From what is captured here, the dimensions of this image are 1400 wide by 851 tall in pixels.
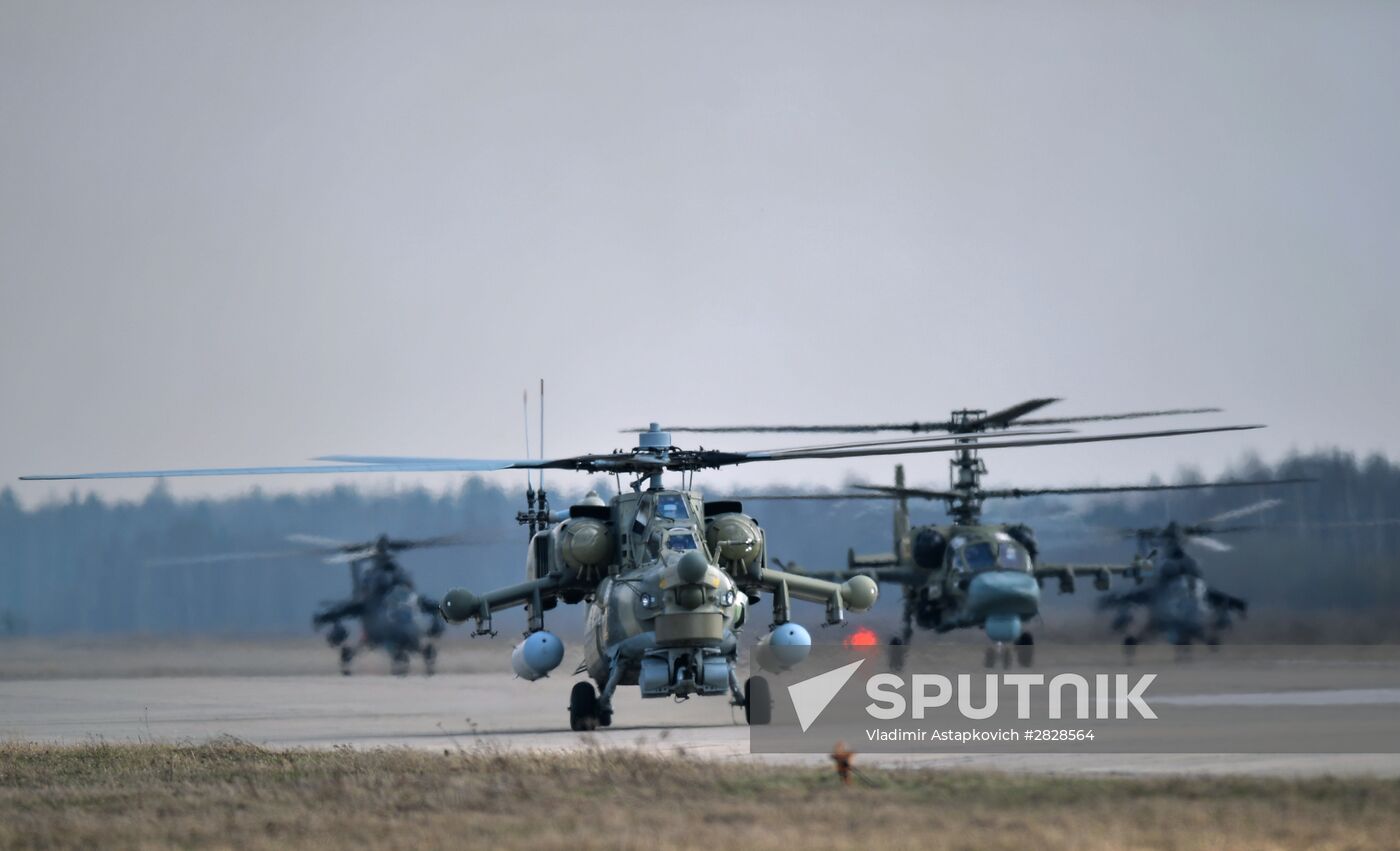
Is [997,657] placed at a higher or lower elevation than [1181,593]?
lower

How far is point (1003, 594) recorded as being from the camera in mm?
35312

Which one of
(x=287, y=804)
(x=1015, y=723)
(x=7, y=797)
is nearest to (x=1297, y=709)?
(x=1015, y=723)

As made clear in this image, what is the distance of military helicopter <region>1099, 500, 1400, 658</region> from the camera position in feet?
126

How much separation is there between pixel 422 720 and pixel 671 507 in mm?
5494

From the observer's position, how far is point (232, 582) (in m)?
45.9

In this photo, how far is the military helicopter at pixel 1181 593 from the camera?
38.5 meters

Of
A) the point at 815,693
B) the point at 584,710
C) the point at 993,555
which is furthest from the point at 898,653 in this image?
the point at 584,710

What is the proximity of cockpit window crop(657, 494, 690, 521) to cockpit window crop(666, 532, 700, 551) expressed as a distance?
0.44m

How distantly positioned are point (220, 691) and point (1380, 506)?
23.9 metres

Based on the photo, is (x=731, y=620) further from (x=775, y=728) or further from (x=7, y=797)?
(x=7, y=797)

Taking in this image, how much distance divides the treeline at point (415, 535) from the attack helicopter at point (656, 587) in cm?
1660

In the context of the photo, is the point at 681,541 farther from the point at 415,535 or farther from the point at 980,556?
the point at 415,535

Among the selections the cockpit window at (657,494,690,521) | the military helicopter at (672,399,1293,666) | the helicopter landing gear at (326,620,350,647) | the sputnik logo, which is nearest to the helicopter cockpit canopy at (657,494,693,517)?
the cockpit window at (657,494,690,521)

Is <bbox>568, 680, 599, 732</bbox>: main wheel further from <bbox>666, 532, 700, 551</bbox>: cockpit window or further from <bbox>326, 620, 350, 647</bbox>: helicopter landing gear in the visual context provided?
<bbox>326, 620, 350, 647</bbox>: helicopter landing gear
